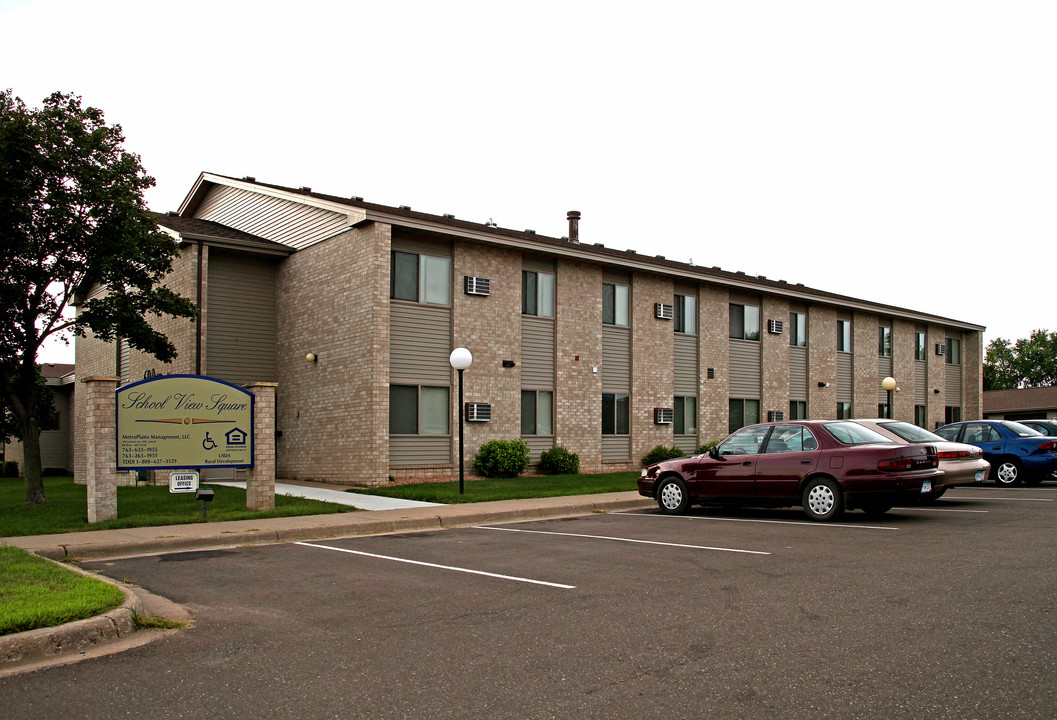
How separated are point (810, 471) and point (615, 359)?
1352 cm

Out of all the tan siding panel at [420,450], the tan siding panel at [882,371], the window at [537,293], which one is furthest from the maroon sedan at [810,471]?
the tan siding panel at [882,371]

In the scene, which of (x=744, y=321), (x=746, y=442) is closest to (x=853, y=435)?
(x=746, y=442)

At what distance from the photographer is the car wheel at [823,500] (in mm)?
12891

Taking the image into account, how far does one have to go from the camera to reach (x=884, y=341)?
36.8 metres

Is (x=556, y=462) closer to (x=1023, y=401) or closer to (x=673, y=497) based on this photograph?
(x=673, y=497)

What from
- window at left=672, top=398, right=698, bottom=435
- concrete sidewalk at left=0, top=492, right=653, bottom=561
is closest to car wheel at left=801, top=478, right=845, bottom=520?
concrete sidewalk at left=0, top=492, right=653, bottom=561

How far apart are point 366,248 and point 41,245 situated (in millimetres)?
7147

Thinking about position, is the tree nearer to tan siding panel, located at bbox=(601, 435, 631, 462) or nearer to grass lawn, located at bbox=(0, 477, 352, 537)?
grass lawn, located at bbox=(0, 477, 352, 537)

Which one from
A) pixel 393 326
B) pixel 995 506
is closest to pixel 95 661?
pixel 995 506

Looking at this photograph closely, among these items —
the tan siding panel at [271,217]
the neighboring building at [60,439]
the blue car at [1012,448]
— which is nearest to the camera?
the blue car at [1012,448]

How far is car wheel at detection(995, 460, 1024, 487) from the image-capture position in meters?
19.4

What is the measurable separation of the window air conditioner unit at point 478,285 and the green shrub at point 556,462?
15.5 ft

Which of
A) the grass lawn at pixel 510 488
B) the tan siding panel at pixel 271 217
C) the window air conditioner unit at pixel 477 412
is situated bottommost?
the grass lawn at pixel 510 488

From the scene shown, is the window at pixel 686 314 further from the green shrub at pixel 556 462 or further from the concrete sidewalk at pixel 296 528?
the concrete sidewalk at pixel 296 528
